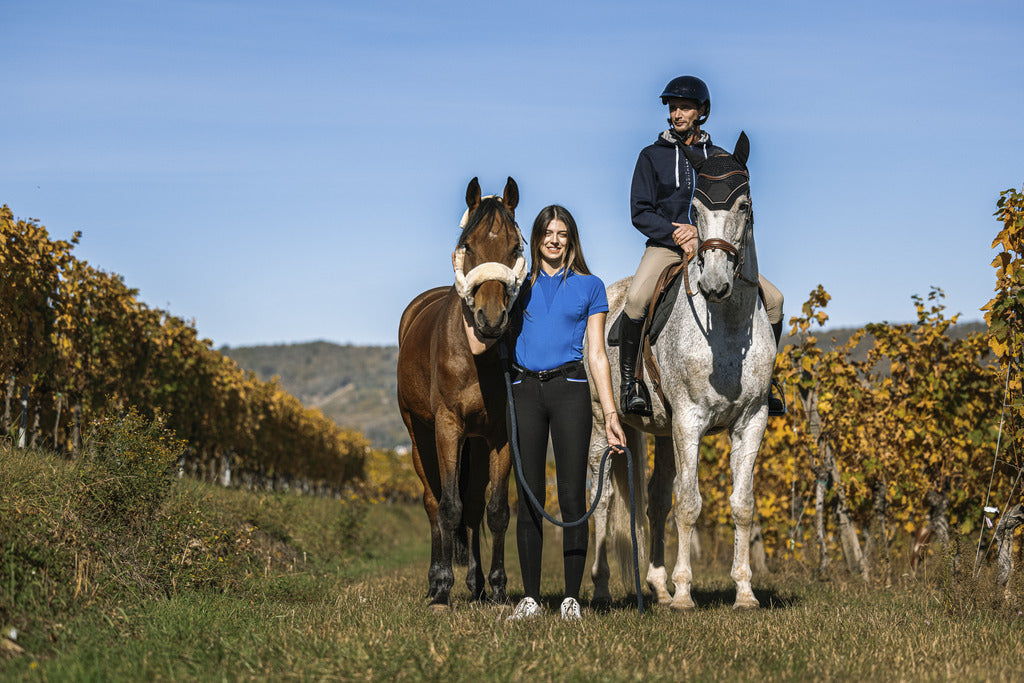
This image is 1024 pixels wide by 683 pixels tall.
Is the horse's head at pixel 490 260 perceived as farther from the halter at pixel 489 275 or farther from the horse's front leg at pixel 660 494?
the horse's front leg at pixel 660 494

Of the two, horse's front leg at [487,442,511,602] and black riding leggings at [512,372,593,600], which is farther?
horse's front leg at [487,442,511,602]

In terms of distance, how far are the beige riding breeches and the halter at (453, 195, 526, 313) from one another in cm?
147

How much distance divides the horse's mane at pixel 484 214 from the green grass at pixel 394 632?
231 cm

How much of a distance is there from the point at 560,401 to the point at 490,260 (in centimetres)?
96

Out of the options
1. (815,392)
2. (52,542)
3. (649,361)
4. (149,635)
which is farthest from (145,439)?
(815,392)

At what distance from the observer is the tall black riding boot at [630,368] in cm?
688

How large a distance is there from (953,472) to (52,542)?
847cm

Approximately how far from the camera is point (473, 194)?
6055 millimetres

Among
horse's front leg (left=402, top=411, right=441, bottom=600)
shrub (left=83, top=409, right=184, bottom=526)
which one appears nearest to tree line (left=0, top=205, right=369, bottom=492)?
shrub (left=83, top=409, right=184, bottom=526)

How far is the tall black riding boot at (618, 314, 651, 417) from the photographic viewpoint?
688cm

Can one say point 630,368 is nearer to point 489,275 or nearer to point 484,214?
point 484,214

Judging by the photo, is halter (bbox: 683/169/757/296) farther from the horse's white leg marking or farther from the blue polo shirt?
the horse's white leg marking

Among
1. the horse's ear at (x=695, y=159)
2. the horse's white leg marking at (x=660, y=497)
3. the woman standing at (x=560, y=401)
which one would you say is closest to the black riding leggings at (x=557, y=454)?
the woman standing at (x=560, y=401)

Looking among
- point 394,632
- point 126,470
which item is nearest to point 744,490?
point 394,632
